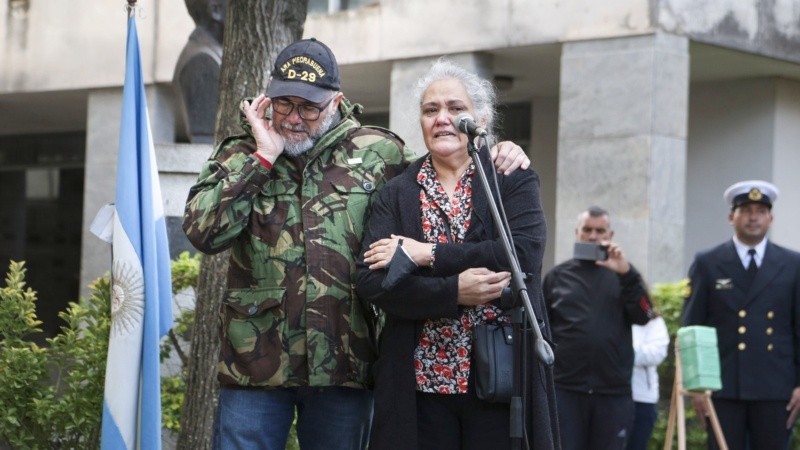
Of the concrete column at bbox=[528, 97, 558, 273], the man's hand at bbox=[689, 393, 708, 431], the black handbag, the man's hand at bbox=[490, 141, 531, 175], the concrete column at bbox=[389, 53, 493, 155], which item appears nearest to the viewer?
the black handbag

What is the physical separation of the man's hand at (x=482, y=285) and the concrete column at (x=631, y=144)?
943cm

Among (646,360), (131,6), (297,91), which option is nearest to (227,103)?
(131,6)

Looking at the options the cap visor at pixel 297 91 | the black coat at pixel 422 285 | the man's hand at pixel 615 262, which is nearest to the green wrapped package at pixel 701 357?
the man's hand at pixel 615 262

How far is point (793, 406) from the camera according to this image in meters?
8.77

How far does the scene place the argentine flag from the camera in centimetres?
619

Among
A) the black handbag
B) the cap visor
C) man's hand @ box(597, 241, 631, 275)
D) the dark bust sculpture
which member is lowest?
the black handbag

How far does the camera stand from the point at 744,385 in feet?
28.7

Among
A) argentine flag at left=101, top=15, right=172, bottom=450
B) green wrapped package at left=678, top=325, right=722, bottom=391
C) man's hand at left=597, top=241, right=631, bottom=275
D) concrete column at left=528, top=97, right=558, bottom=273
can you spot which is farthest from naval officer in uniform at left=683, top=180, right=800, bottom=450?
concrete column at left=528, top=97, right=558, bottom=273

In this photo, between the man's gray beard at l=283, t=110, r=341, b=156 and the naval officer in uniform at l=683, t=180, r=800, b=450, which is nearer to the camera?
the man's gray beard at l=283, t=110, r=341, b=156

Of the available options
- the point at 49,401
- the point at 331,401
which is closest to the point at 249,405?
the point at 331,401

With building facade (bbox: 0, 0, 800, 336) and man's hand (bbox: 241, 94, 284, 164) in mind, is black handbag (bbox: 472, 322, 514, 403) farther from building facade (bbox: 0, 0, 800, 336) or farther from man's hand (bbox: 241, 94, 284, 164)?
building facade (bbox: 0, 0, 800, 336)

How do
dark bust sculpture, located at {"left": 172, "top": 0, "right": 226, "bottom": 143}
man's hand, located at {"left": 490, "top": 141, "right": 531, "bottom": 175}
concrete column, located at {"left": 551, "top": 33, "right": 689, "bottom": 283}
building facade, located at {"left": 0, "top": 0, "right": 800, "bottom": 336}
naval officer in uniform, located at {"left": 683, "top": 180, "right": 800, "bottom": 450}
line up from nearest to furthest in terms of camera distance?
1. man's hand, located at {"left": 490, "top": 141, "right": 531, "bottom": 175}
2. naval officer in uniform, located at {"left": 683, "top": 180, "right": 800, "bottom": 450}
3. dark bust sculpture, located at {"left": 172, "top": 0, "right": 226, "bottom": 143}
4. concrete column, located at {"left": 551, "top": 33, "right": 689, "bottom": 283}
5. building facade, located at {"left": 0, "top": 0, "right": 800, "bottom": 336}

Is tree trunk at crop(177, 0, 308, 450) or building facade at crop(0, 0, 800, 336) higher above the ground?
building facade at crop(0, 0, 800, 336)

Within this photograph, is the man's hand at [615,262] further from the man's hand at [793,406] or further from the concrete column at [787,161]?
the concrete column at [787,161]
